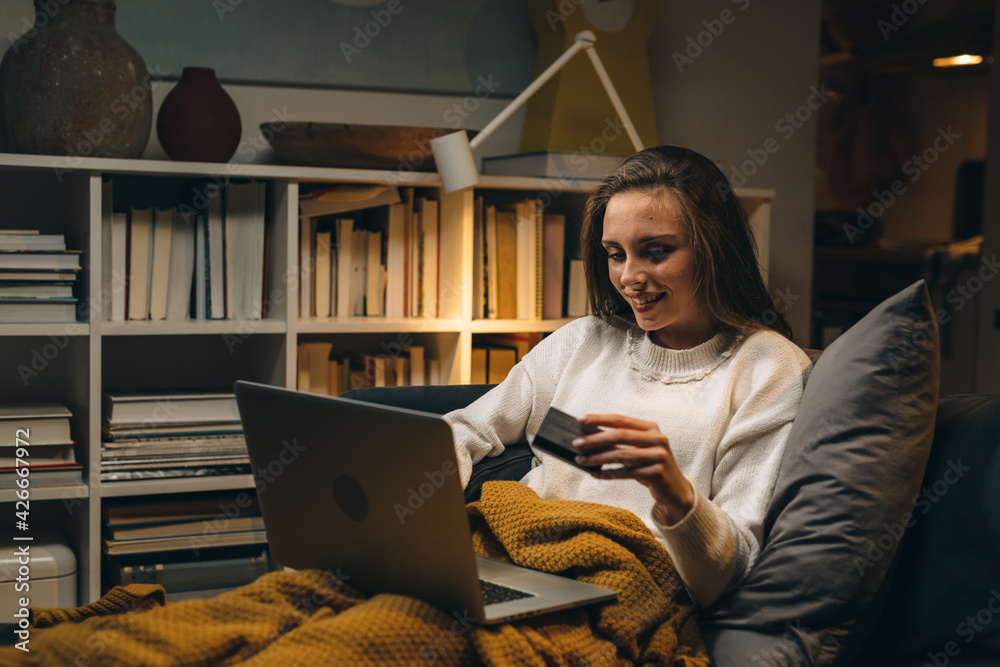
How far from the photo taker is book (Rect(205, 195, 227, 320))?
2.17 meters

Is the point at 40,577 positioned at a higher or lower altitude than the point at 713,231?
lower

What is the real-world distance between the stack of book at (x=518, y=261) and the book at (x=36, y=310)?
934mm

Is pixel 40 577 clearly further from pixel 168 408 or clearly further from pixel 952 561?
pixel 952 561

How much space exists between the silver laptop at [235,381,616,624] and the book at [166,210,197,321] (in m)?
1.06

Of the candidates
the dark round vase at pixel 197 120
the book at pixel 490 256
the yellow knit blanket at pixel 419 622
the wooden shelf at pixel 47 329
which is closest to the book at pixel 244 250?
the dark round vase at pixel 197 120

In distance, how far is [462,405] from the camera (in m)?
1.75

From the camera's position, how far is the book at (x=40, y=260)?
1965mm

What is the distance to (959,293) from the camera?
4.86 metres

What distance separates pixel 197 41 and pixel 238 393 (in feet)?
4.70

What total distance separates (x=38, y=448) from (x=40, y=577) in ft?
0.93

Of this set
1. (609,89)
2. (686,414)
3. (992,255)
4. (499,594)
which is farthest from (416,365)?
(992,255)

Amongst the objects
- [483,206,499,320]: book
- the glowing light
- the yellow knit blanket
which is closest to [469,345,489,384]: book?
[483,206,499,320]: book

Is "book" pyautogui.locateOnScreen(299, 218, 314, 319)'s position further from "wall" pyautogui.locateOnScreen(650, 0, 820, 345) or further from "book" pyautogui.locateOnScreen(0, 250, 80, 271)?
"wall" pyautogui.locateOnScreen(650, 0, 820, 345)

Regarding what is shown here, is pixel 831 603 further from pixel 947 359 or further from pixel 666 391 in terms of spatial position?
pixel 947 359
